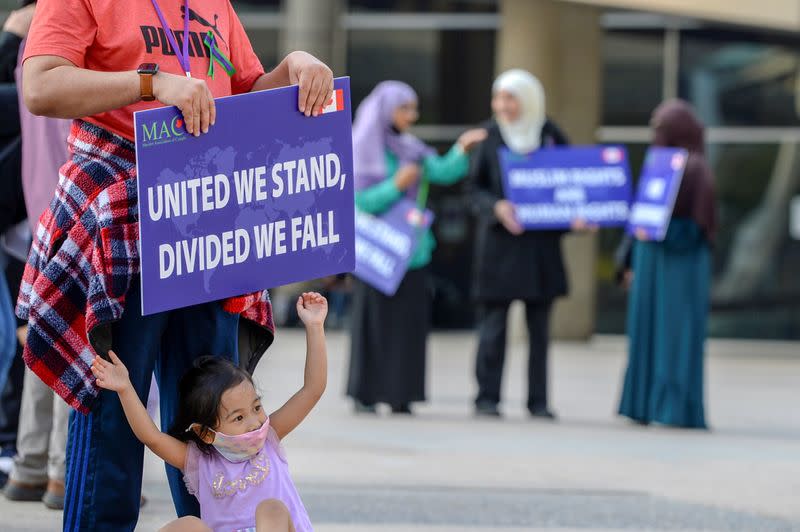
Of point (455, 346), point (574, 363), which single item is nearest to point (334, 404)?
point (574, 363)

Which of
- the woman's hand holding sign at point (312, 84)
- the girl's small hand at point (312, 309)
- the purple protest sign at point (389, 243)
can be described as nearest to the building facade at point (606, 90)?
the purple protest sign at point (389, 243)

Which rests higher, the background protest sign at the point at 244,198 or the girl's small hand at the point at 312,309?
the background protest sign at the point at 244,198

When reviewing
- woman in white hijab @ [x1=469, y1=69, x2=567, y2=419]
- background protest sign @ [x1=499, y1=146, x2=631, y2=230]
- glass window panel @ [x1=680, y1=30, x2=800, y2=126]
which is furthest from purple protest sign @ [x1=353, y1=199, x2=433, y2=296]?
glass window panel @ [x1=680, y1=30, x2=800, y2=126]

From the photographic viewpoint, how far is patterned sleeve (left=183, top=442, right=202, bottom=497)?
3.70 metres

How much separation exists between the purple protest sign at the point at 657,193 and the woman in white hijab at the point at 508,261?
587 mm

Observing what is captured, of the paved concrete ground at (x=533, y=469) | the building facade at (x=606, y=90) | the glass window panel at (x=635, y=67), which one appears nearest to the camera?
the paved concrete ground at (x=533, y=469)

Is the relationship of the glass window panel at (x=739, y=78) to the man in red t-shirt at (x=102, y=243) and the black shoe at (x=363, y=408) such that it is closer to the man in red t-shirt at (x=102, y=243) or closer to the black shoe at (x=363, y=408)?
the black shoe at (x=363, y=408)

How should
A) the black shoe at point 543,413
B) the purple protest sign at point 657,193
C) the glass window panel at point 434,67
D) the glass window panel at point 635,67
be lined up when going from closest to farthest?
the purple protest sign at point 657,193 → the black shoe at point 543,413 → the glass window panel at point 635,67 → the glass window panel at point 434,67

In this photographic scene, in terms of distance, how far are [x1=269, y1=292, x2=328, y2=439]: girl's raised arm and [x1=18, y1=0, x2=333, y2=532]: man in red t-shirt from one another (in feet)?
0.87

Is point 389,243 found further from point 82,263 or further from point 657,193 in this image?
point 82,263

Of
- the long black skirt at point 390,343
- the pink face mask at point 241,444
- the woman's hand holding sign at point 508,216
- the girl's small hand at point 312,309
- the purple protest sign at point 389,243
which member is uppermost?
the girl's small hand at point 312,309

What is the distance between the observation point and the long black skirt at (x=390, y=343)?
376 inches

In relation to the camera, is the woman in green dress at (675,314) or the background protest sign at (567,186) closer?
the woman in green dress at (675,314)

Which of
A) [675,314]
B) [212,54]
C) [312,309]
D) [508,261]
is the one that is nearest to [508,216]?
[508,261]
